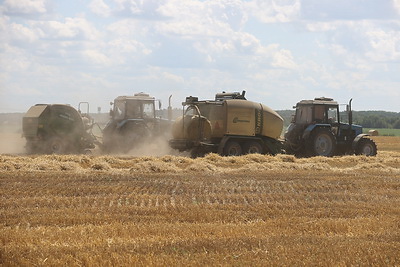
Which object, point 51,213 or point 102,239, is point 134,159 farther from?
point 102,239

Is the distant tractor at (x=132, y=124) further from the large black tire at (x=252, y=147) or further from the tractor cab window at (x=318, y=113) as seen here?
the tractor cab window at (x=318, y=113)

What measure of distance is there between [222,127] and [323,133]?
5.30 m

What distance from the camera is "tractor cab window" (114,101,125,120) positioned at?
3397 cm

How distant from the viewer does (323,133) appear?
108 feet

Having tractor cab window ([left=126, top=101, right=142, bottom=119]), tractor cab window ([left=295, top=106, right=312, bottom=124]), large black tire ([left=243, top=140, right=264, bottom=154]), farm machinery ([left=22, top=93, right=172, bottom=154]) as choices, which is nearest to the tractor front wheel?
large black tire ([left=243, top=140, right=264, bottom=154])

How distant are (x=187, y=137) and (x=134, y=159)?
2691mm

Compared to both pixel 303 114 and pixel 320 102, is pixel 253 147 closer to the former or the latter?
pixel 303 114

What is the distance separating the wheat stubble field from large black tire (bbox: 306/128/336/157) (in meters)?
6.70

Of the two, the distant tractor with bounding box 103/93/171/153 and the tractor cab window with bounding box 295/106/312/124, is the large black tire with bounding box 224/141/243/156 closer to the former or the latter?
the tractor cab window with bounding box 295/106/312/124

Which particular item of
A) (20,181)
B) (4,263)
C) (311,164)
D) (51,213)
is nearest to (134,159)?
(311,164)

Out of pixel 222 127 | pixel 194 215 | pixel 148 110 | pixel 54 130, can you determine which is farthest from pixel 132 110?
pixel 194 215

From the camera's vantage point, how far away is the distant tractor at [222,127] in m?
30.2

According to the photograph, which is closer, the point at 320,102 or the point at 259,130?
the point at 259,130

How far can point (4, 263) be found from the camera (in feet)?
31.2
